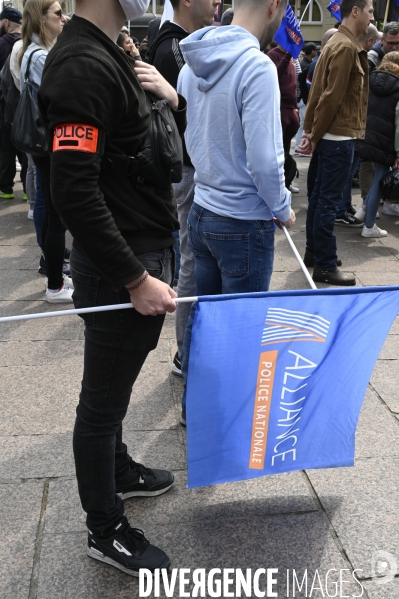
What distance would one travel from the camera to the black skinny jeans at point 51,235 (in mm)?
4141

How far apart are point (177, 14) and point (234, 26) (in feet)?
3.82

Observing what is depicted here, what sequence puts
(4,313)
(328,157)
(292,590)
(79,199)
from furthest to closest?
1. (328,157)
2. (4,313)
3. (292,590)
4. (79,199)

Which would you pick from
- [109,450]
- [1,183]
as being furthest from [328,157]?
[1,183]

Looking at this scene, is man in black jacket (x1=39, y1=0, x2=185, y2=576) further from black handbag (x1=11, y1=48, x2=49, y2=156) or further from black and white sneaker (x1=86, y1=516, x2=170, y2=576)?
black handbag (x1=11, y1=48, x2=49, y2=156)

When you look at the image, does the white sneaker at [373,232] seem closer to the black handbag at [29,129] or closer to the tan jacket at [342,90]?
the tan jacket at [342,90]

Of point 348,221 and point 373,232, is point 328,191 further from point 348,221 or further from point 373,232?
point 348,221

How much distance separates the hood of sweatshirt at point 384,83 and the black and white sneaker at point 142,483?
4.71 metres

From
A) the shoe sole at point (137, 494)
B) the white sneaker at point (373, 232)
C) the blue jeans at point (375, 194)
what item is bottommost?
the white sneaker at point (373, 232)

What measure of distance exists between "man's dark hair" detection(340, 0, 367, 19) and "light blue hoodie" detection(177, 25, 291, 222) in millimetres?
2657

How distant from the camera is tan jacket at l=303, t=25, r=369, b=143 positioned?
15.7 feet

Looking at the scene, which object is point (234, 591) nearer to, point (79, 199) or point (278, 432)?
point (278, 432)

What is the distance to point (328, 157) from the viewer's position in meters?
4.91

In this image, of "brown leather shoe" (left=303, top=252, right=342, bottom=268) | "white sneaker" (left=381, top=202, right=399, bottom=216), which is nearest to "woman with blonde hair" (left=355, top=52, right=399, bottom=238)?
"white sneaker" (left=381, top=202, right=399, bottom=216)

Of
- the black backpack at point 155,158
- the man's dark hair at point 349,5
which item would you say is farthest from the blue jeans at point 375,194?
the black backpack at point 155,158
